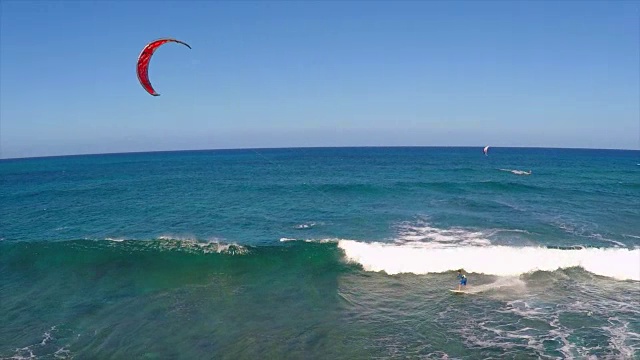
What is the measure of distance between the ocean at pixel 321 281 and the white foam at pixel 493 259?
0.33ft

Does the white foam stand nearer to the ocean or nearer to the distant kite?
the ocean

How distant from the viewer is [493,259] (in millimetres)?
20422

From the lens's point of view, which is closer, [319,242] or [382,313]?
[382,313]

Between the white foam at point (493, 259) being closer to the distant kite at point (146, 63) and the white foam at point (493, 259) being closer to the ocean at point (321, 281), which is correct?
the ocean at point (321, 281)

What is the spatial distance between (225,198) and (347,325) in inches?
1107

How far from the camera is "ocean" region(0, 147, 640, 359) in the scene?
42.8 feet

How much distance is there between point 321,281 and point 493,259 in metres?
9.02

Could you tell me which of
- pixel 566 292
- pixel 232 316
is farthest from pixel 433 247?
pixel 232 316

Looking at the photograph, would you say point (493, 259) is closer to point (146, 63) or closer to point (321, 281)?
point (321, 281)

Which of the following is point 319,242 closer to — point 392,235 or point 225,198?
point 392,235

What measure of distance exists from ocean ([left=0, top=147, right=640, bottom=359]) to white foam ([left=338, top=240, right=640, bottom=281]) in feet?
0.33

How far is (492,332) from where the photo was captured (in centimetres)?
1355

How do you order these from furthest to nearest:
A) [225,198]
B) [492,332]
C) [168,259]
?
[225,198] → [168,259] → [492,332]

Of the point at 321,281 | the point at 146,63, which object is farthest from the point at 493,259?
the point at 146,63
